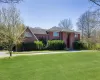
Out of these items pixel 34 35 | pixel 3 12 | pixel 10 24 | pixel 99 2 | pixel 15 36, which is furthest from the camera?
pixel 34 35

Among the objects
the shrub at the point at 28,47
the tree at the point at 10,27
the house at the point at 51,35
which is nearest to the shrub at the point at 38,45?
the shrub at the point at 28,47

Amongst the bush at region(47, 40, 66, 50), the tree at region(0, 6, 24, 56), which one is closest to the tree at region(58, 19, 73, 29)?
the bush at region(47, 40, 66, 50)

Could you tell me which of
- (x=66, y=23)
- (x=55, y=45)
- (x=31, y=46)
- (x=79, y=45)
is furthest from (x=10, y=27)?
(x=66, y=23)

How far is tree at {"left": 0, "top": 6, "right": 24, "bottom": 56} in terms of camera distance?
64.3ft

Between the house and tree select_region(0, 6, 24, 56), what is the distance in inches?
422

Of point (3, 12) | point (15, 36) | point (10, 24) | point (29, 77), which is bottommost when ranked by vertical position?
point (29, 77)

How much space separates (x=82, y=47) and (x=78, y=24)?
1935cm

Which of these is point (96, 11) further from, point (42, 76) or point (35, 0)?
point (42, 76)

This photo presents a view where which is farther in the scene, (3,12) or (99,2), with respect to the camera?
(3,12)

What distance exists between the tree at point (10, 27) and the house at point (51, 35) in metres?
10.7

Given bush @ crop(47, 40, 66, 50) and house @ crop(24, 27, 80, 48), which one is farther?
house @ crop(24, 27, 80, 48)

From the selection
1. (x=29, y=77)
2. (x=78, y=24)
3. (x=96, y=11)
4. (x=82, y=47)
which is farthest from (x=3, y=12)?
(x=78, y=24)

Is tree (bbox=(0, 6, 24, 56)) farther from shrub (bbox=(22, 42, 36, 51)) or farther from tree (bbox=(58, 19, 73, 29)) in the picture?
tree (bbox=(58, 19, 73, 29))

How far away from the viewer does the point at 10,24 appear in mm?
21422
